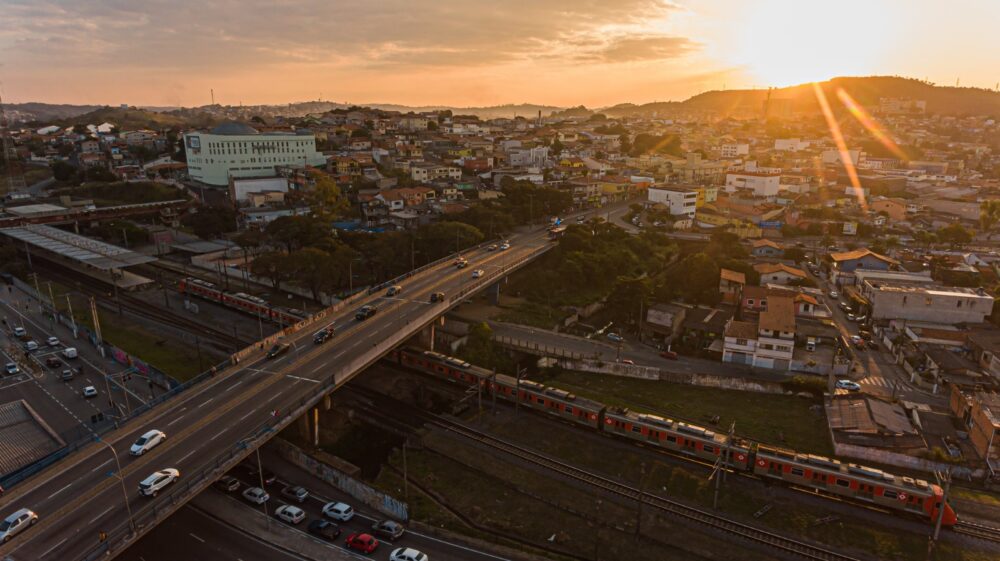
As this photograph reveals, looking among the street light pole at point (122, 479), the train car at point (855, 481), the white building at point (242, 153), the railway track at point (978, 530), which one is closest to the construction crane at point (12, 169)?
the white building at point (242, 153)

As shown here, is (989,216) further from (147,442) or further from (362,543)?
(147,442)

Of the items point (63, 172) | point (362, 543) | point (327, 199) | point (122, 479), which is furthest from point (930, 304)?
point (63, 172)

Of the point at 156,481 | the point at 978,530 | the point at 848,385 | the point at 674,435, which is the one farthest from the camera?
the point at 848,385

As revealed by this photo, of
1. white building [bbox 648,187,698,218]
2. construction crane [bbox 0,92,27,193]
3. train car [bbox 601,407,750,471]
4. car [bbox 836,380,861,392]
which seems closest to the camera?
train car [bbox 601,407,750,471]

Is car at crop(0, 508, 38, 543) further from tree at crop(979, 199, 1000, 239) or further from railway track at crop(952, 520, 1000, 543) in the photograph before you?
tree at crop(979, 199, 1000, 239)

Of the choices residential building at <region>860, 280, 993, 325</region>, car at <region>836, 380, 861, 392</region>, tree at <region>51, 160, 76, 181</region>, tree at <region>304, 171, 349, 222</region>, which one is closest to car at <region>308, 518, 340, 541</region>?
car at <region>836, 380, 861, 392</region>

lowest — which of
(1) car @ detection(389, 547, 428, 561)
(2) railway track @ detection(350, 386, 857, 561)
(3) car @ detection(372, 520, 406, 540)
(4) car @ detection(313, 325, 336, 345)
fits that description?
(2) railway track @ detection(350, 386, 857, 561)

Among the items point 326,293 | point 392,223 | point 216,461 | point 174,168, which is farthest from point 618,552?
point 174,168

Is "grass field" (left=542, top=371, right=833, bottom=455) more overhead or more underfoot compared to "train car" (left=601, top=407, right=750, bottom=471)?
more underfoot
